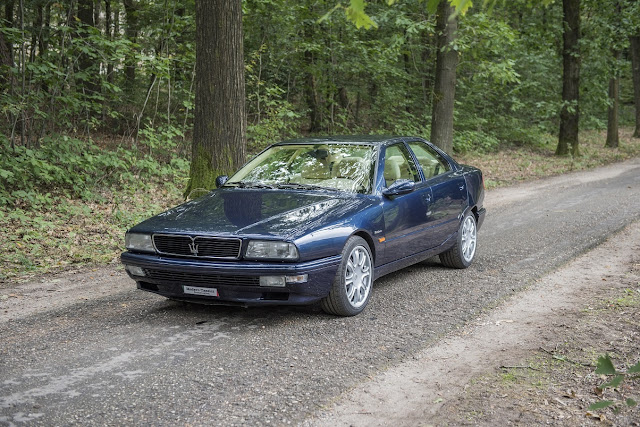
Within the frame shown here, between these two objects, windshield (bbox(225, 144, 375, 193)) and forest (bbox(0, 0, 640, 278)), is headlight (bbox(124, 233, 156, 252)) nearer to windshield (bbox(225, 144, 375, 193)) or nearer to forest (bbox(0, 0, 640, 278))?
windshield (bbox(225, 144, 375, 193))

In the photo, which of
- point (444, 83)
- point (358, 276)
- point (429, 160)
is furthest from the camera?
point (444, 83)

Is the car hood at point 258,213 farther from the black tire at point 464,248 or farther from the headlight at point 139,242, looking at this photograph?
the black tire at point 464,248

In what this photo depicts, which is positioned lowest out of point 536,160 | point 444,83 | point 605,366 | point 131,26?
point 605,366

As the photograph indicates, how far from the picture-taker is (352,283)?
5586mm

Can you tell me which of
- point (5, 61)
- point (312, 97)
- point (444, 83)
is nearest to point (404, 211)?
point (5, 61)

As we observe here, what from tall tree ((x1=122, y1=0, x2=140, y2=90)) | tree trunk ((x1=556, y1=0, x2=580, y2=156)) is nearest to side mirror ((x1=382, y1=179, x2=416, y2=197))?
tall tree ((x1=122, y1=0, x2=140, y2=90))

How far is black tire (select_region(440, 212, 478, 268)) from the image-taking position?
7.46 metres

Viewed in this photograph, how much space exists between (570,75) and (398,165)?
1909cm

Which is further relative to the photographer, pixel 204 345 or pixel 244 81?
pixel 244 81

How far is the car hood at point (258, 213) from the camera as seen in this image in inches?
205

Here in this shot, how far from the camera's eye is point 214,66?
972cm

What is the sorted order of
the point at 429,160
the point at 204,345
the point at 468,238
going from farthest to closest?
the point at 468,238 → the point at 429,160 → the point at 204,345

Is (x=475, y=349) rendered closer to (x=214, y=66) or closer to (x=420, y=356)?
(x=420, y=356)

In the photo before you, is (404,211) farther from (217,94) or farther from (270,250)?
(217,94)
